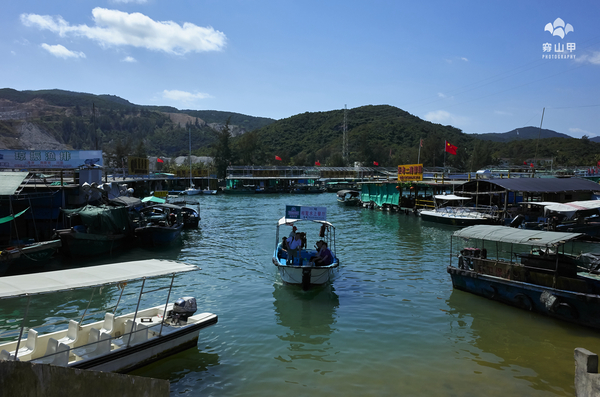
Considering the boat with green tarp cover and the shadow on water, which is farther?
the boat with green tarp cover

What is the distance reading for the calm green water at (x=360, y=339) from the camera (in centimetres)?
898

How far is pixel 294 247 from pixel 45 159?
62.5 feet

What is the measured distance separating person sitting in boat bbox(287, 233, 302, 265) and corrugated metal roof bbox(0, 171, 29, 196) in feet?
43.2

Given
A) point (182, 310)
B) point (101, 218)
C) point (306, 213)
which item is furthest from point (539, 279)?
point (101, 218)

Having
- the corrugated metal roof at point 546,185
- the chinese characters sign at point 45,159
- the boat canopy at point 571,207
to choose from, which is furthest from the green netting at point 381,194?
the chinese characters sign at point 45,159

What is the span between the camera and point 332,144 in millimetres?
142250

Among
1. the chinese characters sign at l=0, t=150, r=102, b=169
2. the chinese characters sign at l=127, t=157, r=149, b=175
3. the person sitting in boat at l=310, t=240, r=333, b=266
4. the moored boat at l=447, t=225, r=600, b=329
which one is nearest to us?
the moored boat at l=447, t=225, r=600, b=329

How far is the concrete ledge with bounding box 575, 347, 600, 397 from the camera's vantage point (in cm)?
676

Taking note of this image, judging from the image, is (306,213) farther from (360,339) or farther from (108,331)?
(108,331)

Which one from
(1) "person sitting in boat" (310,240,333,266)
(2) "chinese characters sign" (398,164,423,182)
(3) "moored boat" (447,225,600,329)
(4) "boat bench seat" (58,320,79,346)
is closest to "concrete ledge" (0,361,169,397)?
(4) "boat bench seat" (58,320,79,346)

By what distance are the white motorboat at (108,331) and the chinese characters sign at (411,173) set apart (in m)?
38.6

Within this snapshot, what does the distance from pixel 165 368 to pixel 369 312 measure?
6.95 m

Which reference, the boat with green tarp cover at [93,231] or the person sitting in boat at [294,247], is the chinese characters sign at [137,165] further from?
the person sitting in boat at [294,247]

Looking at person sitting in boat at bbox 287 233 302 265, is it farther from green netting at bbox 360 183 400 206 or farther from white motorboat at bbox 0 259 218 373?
green netting at bbox 360 183 400 206
